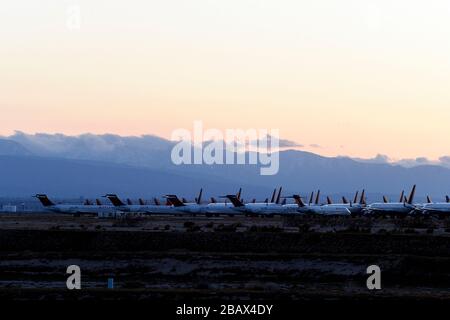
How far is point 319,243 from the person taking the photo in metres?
95.0

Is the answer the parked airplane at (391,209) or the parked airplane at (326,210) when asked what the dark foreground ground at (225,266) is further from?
→ the parked airplane at (391,209)

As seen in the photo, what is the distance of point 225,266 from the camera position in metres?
80.7

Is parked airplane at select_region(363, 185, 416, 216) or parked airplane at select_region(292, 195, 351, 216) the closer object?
parked airplane at select_region(292, 195, 351, 216)

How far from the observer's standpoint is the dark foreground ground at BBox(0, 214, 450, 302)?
60.0m

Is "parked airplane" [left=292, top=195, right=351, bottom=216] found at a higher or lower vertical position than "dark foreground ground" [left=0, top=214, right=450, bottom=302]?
higher

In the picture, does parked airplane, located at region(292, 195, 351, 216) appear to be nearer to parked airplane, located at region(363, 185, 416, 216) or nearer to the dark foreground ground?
parked airplane, located at region(363, 185, 416, 216)

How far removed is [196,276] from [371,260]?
1315 cm

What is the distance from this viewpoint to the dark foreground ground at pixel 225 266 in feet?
197

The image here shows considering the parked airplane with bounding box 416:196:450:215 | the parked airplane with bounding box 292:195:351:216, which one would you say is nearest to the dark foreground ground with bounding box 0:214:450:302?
the parked airplane with bounding box 292:195:351:216

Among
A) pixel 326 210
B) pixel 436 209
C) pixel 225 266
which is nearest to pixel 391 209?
pixel 436 209

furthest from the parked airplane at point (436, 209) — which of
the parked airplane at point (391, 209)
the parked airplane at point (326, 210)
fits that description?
the parked airplane at point (326, 210)

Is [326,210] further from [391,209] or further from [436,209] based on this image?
[436,209]
